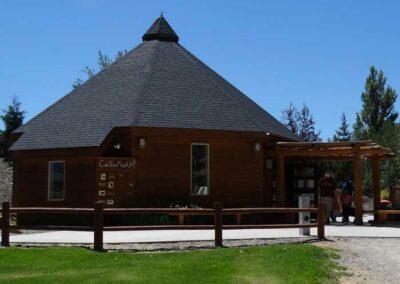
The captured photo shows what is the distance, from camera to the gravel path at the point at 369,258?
1052cm

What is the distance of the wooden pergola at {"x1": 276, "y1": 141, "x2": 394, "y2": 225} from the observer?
2019cm

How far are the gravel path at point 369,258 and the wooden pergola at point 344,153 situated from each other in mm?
4801

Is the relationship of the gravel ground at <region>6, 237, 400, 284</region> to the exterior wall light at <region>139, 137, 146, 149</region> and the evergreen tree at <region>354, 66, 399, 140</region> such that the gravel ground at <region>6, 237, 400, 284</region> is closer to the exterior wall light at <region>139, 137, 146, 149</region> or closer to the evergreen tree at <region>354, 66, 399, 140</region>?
the exterior wall light at <region>139, 137, 146, 149</region>

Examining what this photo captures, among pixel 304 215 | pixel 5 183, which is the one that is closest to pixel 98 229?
pixel 304 215

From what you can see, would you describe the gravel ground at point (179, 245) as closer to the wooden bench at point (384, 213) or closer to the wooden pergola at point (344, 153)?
the wooden pergola at point (344, 153)

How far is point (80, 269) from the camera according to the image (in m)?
10.6

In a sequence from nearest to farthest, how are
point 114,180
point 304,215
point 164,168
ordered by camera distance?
1. point 304,215
2. point 114,180
3. point 164,168

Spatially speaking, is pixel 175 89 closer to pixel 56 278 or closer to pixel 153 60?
pixel 153 60

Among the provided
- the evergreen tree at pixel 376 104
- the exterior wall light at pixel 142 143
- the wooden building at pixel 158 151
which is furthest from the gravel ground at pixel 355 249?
the evergreen tree at pixel 376 104

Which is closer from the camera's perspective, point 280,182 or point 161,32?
point 280,182

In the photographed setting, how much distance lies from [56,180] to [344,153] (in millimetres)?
10671

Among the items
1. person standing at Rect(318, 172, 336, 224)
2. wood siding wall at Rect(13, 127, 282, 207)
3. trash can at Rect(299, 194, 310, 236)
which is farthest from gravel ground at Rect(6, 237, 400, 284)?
wood siding wall at Rect(13, 127, 282, 207)

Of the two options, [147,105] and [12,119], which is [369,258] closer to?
[147,105]

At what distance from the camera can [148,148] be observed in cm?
2047
